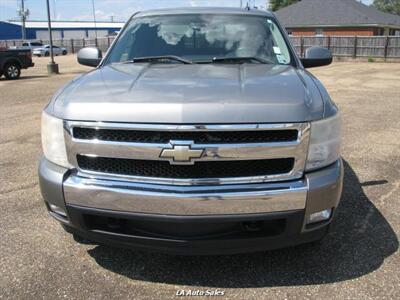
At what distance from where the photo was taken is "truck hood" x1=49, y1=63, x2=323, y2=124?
265 cm

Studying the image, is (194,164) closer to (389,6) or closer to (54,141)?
(54,141)

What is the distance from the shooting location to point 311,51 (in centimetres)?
469

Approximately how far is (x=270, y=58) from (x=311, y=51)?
2.89 ft

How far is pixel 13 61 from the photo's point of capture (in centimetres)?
1855

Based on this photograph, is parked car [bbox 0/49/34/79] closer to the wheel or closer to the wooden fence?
the wheel

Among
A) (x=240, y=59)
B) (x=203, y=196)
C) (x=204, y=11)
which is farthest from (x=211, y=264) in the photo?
(x=204, y=11)

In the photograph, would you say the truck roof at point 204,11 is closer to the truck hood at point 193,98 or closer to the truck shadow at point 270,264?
the truck hood at point 193,98

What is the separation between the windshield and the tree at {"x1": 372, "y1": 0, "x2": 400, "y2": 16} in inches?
3595

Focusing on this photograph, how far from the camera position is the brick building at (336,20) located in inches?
1515

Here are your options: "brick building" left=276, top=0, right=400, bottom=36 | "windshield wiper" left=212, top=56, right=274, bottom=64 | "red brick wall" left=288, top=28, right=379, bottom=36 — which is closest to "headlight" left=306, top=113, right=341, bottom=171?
"windshield wiper" left=212, top=56, right=274, bottom=64

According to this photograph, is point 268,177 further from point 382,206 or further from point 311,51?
point 311,51

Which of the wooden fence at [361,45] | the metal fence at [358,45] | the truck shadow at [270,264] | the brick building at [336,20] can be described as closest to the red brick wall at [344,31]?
the brick building at [336,20]

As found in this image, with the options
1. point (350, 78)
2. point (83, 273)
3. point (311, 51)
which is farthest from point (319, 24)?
point (83, 273)

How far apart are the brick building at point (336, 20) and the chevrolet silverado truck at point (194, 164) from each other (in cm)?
3848
